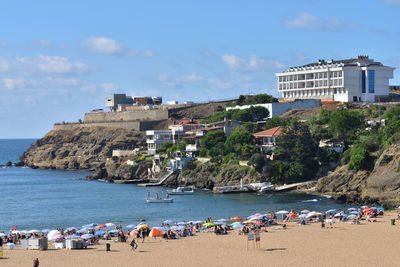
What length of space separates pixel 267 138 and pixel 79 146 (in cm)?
5446

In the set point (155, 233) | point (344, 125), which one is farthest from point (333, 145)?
point (155, 233)

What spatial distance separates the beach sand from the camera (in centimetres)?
3797

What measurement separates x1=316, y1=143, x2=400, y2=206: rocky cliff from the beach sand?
14.6 metres

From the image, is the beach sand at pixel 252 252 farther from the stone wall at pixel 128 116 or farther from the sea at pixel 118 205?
the stone wall at pixel 128 116

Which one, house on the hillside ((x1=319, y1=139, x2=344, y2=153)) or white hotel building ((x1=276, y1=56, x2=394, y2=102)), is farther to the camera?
white hotel building ((x1=276, y1=56, x2=394, y2=102))

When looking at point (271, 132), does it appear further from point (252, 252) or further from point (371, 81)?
point (252, 252)

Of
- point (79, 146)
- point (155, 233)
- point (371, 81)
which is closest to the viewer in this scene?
point (155, 233)

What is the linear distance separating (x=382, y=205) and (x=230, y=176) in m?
24.2

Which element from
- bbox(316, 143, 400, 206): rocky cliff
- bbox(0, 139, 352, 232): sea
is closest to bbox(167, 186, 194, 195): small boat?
bbox(0, 139, 352, 232): sea

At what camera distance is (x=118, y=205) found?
231 feet

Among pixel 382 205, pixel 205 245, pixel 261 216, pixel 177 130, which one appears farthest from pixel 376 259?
pixel 177 130

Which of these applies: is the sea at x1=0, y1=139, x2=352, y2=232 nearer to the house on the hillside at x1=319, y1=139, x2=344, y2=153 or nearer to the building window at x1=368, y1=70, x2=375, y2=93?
the house on the hillside at x1=319, y1=139, x2=344, y2=153

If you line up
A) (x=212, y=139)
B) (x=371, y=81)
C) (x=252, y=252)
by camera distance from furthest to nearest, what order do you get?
(x=371, y=81) < (x=212, y=139) < (x=252, y=252)

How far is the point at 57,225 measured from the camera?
57.8 m
